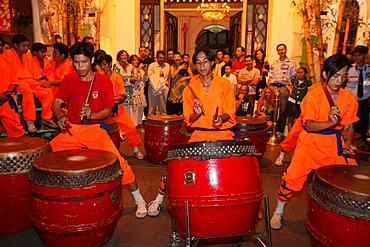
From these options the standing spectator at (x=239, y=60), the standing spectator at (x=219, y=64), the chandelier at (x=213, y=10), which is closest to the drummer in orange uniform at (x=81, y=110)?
the standing spectator at (x=219, y=64)

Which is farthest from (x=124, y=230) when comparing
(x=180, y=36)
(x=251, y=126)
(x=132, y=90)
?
(x=180, y=36)

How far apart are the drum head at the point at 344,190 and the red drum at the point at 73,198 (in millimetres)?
1294

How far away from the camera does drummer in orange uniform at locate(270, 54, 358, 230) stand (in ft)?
8.68

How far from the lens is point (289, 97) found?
636 cm

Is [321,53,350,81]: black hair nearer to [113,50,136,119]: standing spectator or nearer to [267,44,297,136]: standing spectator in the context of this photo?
[267,44,297,136]: standing spectator

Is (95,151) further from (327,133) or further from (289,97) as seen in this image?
(289,97)

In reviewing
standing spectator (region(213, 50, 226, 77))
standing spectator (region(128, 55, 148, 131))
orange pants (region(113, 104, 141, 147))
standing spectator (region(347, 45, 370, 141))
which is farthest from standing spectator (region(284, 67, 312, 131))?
orange pants (region(113, 104, 141, 147))

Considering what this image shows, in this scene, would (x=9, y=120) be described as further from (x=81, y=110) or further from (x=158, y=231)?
(x=158, y=231)

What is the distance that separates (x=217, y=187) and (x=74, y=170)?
88cm

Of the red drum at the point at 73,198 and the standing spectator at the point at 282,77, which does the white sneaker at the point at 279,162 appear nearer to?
the standing spectator at the point at 282,77

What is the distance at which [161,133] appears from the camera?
4.52 metres

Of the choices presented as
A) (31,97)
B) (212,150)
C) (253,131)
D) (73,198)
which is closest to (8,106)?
(31,97)

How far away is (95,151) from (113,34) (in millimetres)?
8298

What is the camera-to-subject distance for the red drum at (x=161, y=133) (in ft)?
14.7
